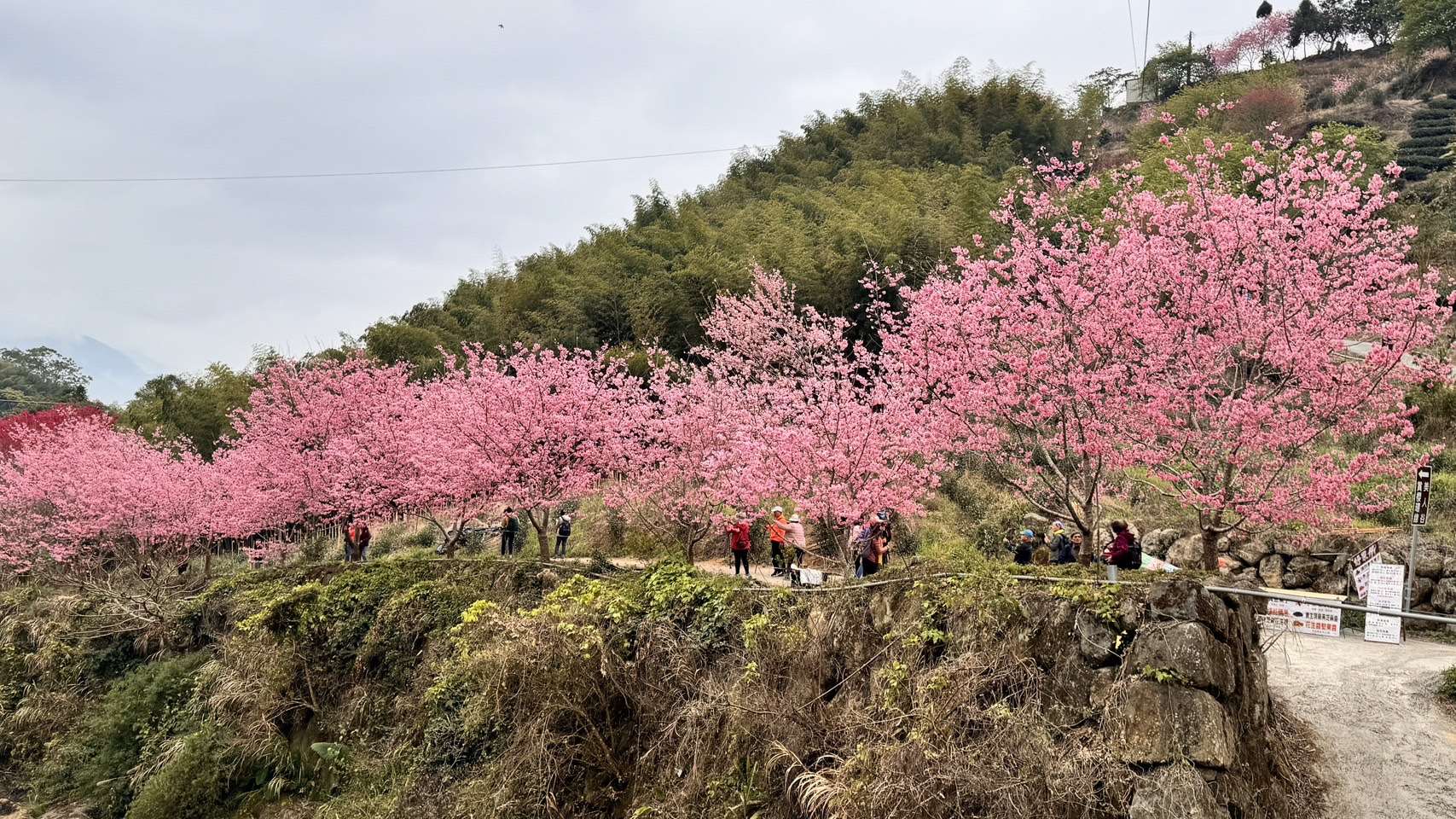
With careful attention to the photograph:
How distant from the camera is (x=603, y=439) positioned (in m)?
14.6

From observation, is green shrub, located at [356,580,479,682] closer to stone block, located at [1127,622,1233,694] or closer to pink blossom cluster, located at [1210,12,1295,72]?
stone block, located at [1127,622,1233,694]

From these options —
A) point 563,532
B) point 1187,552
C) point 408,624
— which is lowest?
point 408,624

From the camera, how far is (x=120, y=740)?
486 inches

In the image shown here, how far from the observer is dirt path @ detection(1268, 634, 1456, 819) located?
7.03 m

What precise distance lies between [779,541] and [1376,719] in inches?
280

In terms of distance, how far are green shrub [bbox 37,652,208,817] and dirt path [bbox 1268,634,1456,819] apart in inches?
530

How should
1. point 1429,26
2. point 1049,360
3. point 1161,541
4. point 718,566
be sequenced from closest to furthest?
point 1049,360
point 1161,541
point 718,566
point 1429,26

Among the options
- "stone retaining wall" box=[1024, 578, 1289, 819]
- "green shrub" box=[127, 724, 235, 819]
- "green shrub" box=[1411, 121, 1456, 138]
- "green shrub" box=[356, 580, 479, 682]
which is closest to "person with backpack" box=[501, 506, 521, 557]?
"green shrub" box=[356, 580, 479, 682]

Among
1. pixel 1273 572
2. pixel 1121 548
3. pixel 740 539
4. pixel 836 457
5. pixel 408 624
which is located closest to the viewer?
pixel 1121 548

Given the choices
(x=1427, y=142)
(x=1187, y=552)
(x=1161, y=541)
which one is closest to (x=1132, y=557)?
(x=1187, y=552)

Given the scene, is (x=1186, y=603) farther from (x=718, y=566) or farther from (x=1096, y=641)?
(x=718, y=566)

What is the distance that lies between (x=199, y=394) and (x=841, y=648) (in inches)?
1223

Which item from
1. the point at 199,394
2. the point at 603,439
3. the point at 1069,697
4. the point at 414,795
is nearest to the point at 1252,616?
the point at 1069,697

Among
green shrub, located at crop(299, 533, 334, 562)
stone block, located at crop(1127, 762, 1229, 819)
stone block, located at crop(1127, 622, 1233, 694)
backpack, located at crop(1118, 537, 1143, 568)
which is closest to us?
stone block, located at crop(1127, 762, 1229, 819)
